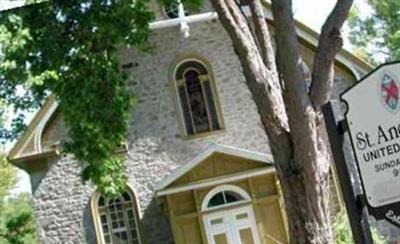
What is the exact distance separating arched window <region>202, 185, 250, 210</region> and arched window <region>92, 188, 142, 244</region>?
2.05 meters

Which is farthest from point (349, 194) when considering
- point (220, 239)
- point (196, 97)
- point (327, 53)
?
point (196, 97)

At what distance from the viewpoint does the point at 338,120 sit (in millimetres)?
3031

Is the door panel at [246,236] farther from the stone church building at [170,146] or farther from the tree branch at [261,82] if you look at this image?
the tree branch at [261,82]

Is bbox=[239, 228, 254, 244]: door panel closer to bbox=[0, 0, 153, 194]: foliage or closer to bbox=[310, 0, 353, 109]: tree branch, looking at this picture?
bbox=[0, 0, 153, 194]: foliage

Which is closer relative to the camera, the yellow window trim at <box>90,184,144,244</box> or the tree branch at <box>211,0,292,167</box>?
the tree branch at <box>211,0,292,167</box>

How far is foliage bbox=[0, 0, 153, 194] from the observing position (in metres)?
11.1

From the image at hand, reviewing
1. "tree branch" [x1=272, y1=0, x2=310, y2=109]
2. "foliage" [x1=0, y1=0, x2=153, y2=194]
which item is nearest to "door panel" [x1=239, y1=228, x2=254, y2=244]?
"foliage" [x1=0, y1=0, x2=153, y2=194]

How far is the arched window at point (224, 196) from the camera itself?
663 inches

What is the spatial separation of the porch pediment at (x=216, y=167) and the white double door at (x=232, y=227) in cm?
86

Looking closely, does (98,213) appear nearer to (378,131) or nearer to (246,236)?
(246,236)

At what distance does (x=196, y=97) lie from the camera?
18.3 metres

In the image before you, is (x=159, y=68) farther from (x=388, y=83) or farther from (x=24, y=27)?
(x=388, y=83)

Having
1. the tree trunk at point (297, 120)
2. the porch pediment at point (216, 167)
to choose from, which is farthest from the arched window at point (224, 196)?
the tree trunk at point (297, 120)

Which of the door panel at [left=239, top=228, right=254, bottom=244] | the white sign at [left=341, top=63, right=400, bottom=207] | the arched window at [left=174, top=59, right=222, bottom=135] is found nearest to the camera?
the white sign at [left=341, top=63, right=400, bottom=207]
